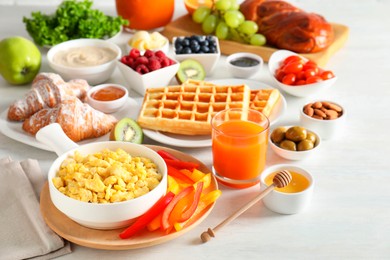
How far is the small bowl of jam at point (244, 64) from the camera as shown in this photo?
2.81 m

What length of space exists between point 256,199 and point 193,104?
2.32ft

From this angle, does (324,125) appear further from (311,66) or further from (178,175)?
(178,175)

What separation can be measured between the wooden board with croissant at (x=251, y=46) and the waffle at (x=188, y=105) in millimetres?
550

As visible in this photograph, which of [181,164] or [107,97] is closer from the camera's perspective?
[181,164]

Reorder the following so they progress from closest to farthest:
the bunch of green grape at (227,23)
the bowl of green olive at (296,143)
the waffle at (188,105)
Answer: the bowl of green olive at (296,143) → the waffle at (188,105) → the bunch of green grape at (227,23)

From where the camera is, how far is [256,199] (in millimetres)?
1826

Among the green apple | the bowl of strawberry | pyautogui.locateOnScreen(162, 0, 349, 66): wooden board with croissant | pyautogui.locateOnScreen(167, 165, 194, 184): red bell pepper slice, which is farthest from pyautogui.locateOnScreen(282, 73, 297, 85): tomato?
the green apple

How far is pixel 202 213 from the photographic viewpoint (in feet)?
5.93

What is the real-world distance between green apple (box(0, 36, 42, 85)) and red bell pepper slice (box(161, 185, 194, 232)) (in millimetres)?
1273

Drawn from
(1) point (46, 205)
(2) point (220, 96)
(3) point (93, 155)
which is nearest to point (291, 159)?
(2) point (220, 96)

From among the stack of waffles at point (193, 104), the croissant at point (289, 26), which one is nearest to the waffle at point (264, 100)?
the stack of waffles at point (193, 104)

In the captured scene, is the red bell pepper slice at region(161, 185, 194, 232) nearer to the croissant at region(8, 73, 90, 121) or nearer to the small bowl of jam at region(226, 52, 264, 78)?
the croissant at region(8, 73, 90, 121)

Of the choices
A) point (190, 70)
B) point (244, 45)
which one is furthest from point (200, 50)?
point (244, 45)

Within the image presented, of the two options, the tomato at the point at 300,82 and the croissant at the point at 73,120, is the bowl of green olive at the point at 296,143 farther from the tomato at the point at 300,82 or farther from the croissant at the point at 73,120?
the croissant at the point at 73,120
